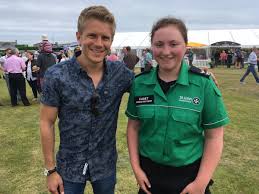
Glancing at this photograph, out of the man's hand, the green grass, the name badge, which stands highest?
the name badge

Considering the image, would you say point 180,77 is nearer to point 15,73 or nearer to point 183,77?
point 183,77

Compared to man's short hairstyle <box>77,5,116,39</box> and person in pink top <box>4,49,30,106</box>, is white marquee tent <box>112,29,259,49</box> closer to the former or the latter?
person in pink top <box>4,49,30,106</box>

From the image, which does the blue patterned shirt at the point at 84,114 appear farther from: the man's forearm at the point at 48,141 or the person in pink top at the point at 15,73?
the person in pink top at the point at 15,73

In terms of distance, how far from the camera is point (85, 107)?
220cm

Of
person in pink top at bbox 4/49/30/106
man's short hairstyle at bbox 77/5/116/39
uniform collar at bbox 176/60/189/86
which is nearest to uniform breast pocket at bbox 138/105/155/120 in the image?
uniform collar at bbox 176/60/189/86

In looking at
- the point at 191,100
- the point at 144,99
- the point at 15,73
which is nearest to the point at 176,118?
the point at 191,100

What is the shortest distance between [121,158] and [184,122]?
369 centimetres

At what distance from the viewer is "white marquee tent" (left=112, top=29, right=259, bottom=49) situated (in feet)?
108

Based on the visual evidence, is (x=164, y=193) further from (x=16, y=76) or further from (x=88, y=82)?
(x=16, y=76)

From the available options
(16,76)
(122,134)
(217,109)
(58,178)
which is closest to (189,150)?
(217,109)

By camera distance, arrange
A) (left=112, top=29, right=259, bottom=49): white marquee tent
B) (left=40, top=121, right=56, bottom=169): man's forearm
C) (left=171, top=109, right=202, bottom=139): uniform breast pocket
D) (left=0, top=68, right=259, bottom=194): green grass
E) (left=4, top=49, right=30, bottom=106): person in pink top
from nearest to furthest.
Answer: (left=171, top=109, right=202, bottom=139): uniform breast pocket < (left=40, top=121, right=56, bottom=169): man's forearm < (left=0, top=68, right=259, bottom=194): green grass < (left=4, top=49, right=30, bottom=106): person in pink top < (left=112, top=29, right=259, bottom=49): white marquee tent

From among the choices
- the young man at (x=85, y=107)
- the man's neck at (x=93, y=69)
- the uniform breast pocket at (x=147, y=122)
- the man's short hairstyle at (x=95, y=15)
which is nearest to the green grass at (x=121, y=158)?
the young man at (x=85, y=107)

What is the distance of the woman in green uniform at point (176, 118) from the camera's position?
206cm

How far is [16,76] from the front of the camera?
11.0 m
